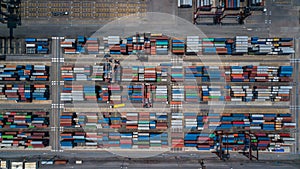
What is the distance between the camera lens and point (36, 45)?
1243 inches

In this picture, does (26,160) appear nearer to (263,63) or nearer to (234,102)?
(234,102)

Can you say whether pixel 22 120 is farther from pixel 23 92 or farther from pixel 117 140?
pixel 117 140

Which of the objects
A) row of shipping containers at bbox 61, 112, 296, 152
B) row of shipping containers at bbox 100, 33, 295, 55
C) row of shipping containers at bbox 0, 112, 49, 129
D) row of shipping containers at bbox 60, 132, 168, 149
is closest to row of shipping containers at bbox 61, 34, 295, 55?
row of shipping containers at bbox 100, 33, 295, 55

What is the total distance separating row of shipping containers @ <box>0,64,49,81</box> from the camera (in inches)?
1230

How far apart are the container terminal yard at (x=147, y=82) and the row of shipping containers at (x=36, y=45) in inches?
5.5

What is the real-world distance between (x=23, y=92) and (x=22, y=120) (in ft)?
12.9

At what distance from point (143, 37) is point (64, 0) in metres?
12.3

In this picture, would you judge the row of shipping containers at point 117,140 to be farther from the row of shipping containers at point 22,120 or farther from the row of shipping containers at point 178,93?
the row of shipping containers at point 178,93

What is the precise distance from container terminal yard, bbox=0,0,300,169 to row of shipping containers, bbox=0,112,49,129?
0.46 feet

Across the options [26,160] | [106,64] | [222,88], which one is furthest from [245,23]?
[26,160]

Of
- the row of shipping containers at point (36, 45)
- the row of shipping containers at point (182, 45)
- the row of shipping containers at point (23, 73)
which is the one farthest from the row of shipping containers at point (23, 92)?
the row of shipping containers at point (182, 45)

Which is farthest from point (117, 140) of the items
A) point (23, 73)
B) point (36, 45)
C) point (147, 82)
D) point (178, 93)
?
point (36, 45)

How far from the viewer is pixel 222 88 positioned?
3172 centimetres

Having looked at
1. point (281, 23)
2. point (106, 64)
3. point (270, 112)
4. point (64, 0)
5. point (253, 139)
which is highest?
point (64, 0)
